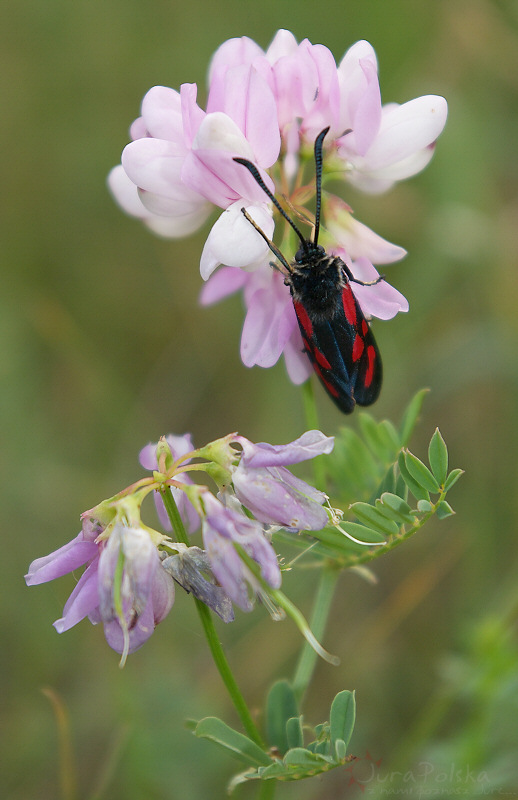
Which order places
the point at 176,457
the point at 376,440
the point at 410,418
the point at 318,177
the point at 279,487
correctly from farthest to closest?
the point at 376,440, the point at 410,418, the point at 318,177, the point at 176,457, the point at 279,487

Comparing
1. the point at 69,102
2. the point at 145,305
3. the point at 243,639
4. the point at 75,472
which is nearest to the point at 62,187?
the point at 69,102

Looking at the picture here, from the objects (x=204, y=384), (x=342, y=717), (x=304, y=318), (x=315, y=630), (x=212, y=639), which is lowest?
(x=342, y=717)

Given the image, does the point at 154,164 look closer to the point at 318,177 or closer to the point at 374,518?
the point at 318,177

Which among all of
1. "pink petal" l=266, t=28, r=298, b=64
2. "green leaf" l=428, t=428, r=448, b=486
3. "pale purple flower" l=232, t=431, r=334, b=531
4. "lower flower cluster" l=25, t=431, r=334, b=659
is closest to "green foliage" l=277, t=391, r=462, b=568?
"green leaf" l=428, t=428, r=448, b=486

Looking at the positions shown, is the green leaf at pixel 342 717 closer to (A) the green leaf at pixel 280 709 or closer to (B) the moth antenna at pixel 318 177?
(A) the green leaf at pixel 280 709

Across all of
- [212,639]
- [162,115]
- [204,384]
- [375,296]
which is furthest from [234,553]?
[204,384]

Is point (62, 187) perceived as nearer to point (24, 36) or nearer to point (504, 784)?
point (24, 36)
